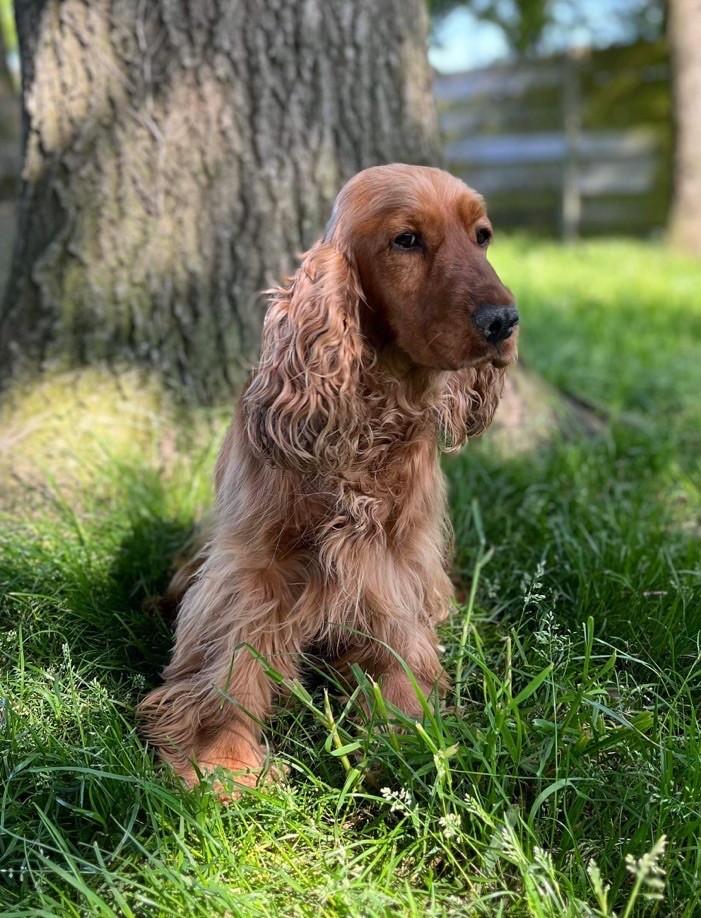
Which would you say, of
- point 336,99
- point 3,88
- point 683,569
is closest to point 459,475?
point 683,569

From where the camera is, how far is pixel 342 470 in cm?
216

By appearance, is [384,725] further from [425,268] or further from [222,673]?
[425,268]

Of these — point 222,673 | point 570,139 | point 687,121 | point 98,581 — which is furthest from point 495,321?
point 570,139

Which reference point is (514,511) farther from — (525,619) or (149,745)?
(149,745)

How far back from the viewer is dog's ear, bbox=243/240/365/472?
2.09 meters

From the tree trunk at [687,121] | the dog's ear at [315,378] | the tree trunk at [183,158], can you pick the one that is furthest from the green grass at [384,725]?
the tree trunk at [687,121]

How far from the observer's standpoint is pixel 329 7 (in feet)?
→ 10.6

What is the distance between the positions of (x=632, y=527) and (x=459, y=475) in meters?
0.73

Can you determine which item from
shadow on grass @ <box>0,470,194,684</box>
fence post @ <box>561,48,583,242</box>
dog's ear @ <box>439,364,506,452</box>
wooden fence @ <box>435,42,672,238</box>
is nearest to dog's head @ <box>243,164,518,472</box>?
dog's ear @ <box>439,364,506,452</box>

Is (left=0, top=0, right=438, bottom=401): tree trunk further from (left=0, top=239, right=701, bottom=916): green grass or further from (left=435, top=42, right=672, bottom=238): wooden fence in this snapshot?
(left=435, top=42, right=672, bottom=238): wooden fence

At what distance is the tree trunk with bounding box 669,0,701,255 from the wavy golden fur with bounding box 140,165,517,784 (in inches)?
339

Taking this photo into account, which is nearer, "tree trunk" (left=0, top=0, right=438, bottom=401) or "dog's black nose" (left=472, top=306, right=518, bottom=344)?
"dog's black nose" (left=472, top=306, right=518, bottom=344)

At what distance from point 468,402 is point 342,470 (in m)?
0.48

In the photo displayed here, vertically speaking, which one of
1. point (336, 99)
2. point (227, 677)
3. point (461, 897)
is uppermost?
point (336, 99)
